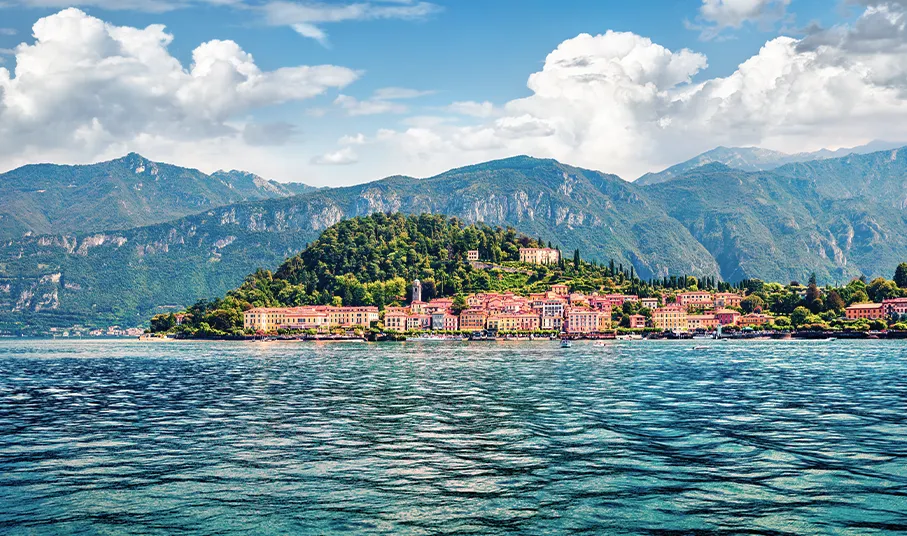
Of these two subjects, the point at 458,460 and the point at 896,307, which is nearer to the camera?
the point at 458,460

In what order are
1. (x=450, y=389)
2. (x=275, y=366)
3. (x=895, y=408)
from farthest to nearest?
1. (x=275, y=366)
2. (x=450, y=389)
3. (x=895, y=408)

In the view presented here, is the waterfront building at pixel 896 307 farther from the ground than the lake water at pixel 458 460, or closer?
farther from the ground

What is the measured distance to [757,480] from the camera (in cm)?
2505

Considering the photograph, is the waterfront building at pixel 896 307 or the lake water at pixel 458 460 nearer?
the lake water at pixel 458 460

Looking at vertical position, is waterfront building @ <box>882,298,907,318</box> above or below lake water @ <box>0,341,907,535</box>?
above

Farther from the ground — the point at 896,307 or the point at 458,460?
the point at 896,307

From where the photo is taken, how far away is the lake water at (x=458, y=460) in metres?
21.0

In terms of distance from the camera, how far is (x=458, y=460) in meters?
28.4

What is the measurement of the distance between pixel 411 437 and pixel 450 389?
2187cm

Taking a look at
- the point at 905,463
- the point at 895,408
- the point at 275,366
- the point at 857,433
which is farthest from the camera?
the point at 275,366

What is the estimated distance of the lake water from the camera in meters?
21.0

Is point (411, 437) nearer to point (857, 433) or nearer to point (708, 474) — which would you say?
point (708, 474)

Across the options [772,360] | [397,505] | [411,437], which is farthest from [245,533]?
[772,360]

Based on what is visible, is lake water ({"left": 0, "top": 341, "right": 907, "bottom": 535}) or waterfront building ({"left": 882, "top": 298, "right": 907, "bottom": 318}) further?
waterfront building ({"left": 882, "top": 298, "right": 907, "bottom": 318})
